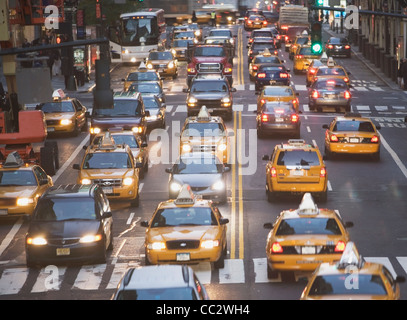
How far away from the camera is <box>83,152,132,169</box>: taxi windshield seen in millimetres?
31406

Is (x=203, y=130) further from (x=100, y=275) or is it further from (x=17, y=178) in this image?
(x=100, y=275)

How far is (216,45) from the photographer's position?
65250 mm

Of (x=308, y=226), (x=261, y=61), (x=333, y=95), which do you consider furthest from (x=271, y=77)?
(x=308, y=226)

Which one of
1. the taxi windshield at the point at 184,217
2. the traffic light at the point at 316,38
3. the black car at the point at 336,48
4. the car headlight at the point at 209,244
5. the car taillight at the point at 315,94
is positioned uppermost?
the traffic light at the point at 316,38

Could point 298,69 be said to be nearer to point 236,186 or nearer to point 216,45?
point 216,45

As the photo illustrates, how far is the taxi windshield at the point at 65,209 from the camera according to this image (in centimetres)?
2341

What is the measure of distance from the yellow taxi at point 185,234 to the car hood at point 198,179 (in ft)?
22.2

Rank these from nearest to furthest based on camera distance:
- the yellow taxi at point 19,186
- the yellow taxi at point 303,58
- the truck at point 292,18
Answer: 1. the yellow taxi at point 19,186
2. the yellow taxi at point 303,58
3. the truck at point 292,18

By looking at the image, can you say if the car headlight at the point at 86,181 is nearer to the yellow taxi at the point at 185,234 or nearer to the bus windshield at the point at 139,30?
the yellow taxi at the point at 185,234

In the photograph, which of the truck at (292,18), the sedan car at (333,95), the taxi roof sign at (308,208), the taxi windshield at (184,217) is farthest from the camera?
the truck at (292,18)

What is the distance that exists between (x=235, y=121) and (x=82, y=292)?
28042 mm

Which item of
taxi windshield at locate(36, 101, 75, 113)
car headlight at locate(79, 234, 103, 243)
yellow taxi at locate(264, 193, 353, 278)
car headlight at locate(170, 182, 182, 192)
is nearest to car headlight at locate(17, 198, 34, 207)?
car headlight at locate(170, 182, 182, 192)

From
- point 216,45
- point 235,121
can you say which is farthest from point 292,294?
point 216,45

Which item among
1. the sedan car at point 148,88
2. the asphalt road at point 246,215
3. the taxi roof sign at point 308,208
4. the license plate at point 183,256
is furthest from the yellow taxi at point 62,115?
the taxi roof sign at point 308,208
